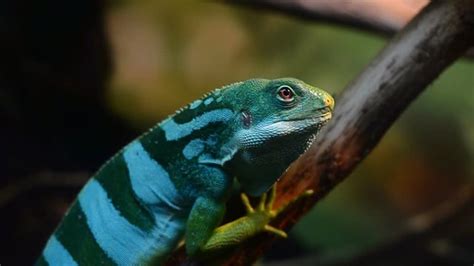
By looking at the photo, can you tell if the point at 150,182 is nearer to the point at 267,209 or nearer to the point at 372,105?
the point at 267,209

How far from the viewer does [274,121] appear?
172 centimetres

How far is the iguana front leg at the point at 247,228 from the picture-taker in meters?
1.82

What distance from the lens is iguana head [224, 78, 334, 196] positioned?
1704 mm

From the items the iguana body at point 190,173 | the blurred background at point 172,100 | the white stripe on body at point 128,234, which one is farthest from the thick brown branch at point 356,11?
the white stripe on body at point 128,234

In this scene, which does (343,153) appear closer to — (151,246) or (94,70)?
(151,246)

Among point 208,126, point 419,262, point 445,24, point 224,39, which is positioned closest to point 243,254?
point 208,126

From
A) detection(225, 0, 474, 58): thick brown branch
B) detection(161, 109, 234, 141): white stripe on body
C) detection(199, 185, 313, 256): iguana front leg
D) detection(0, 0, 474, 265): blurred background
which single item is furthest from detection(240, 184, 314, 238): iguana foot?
detection(225, 0, 474, 58): thick brown branch

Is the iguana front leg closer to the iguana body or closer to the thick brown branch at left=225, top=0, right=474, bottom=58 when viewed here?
the iguana body

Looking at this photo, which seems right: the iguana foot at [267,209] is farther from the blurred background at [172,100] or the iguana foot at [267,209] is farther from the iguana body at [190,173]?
the blurred background at [172,100]

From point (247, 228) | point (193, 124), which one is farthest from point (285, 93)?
point (247, 228)

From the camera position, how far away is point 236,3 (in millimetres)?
3051

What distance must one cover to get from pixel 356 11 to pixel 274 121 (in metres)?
1.39

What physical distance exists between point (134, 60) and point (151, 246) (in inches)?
57.9

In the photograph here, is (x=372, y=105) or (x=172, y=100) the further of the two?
(x=172, y=100)
